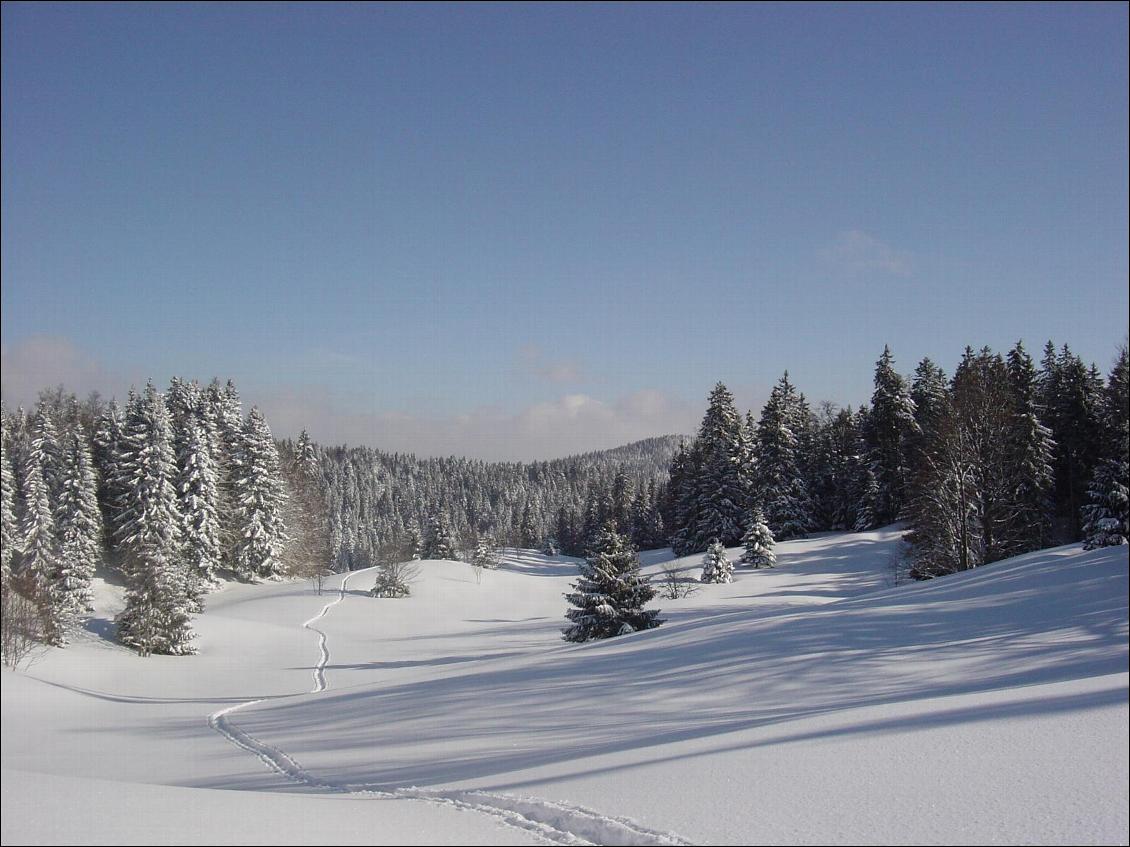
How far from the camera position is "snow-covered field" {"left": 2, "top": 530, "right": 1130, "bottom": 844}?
470 centimetres

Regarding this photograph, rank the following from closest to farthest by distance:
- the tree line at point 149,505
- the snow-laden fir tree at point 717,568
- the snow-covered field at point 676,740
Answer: the snow-covered field at point 676,740 → the tree line at point 149,505 → the snow-laden fir tree at point 717,568

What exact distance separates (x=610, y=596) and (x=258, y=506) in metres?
34.8

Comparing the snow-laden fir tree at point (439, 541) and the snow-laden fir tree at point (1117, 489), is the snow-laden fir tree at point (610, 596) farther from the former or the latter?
the snow-laden fir tree at point (439, 541)

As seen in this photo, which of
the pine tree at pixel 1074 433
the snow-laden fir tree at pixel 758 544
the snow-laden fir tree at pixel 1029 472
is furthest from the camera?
the snow-laden fir tree at pixel 758 544

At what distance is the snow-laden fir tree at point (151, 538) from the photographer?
92.3 feet

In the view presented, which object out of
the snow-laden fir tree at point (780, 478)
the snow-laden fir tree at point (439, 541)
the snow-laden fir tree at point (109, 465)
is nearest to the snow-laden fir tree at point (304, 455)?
the snow-laden fir tree at point (439, 541)

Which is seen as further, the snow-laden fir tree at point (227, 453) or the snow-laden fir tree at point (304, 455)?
the snow-laden fir tree at point (304, 455)

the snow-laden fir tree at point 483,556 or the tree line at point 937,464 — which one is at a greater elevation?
the tree line at point 937,464

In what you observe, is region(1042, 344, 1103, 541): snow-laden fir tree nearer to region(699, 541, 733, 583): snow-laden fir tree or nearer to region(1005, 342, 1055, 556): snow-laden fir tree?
region(1005, 342, 1055, 556): snow-laden fir tree

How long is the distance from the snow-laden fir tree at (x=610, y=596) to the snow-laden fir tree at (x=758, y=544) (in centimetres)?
1981

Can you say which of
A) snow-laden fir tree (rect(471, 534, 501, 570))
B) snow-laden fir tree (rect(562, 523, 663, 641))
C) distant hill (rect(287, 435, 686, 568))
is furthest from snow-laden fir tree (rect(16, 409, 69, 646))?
distant hill (rect(287, 435, 686, 568))

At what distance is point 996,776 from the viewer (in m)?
4.81

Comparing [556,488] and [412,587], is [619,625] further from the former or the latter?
[556,488]

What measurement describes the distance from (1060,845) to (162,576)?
103 ft
